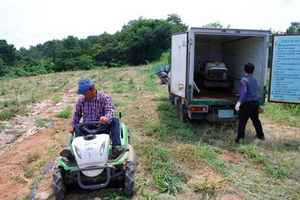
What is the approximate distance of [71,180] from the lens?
3.19 m

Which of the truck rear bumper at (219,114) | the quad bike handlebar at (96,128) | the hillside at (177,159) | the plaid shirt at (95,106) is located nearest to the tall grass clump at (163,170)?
the hillside at (177,159)

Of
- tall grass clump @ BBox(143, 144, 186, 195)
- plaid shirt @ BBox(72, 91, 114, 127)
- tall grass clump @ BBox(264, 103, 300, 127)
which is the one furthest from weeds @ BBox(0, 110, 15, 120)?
tall grass clump @ BBox(264, 103, 300, 127)

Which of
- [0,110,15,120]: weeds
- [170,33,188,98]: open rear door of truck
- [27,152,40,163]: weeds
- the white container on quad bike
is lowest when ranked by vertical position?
[27,152,40,163]: weeds

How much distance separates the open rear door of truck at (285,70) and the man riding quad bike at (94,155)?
13.5 ft

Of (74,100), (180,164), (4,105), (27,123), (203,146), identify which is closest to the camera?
(180,164)

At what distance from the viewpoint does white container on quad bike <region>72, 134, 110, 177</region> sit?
2949 mm

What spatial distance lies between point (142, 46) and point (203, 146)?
118 ft

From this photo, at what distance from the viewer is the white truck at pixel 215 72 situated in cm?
583

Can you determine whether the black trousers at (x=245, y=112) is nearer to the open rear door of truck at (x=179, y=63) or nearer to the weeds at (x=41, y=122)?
the open rear door of truck at (x=179, y=63)

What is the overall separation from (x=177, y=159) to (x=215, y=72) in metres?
4.10

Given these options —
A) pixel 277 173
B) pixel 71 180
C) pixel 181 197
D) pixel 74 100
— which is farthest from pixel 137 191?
pixel 74 100

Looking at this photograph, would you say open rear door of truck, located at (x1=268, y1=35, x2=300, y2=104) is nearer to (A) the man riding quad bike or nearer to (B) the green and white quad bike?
(A) the man riding quad bike

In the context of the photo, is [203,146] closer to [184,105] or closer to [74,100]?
[184,105]

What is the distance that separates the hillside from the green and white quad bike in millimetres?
339
